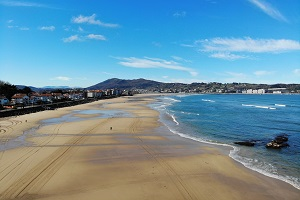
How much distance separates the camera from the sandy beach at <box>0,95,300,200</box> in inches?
554

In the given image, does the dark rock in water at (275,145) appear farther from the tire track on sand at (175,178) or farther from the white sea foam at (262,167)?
the tire track on sand at (175,178)

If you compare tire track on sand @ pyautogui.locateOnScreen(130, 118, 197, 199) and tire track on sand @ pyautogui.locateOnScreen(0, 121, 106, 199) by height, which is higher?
tire track on sand @ pyautogui.locateOnScreen(0, 121, 106, 199)

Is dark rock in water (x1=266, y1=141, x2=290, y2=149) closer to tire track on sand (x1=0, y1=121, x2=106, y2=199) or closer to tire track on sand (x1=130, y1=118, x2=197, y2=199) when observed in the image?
tire track on sand (x1=130, y1=118, x2=197, y2=199)

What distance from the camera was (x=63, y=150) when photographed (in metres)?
23.2

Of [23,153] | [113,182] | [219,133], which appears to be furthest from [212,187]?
[219,133]

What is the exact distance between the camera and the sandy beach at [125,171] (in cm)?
1407

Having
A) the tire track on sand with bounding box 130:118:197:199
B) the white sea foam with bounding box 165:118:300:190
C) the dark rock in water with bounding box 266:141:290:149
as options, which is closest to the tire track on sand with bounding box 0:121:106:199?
the tire track on sand with bounding box 130:118:197:199

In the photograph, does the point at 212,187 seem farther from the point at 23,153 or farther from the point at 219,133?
the point at 219,133

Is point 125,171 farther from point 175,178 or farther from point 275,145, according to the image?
point 275,145

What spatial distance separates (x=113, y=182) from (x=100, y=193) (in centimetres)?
170

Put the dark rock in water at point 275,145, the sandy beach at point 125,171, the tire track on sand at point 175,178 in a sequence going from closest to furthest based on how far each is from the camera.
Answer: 1. the tire track on sand at point 175,178
2. the sandy beach at point 125,171
3. the dark rock in water at point 275,145

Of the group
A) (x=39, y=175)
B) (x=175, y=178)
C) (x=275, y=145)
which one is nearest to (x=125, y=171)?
(x=175, y=178)

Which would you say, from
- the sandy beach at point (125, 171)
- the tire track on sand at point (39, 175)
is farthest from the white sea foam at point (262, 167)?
the tire track on sand at point (39, 175)

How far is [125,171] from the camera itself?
57.7 feet
